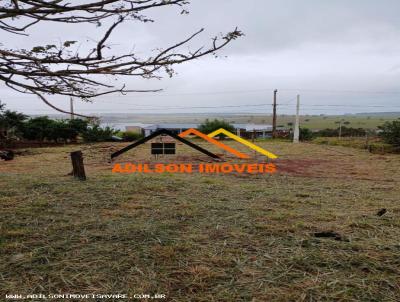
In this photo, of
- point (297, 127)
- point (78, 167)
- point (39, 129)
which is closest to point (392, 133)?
point (297, 127)

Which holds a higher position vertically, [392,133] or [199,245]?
[392,133]

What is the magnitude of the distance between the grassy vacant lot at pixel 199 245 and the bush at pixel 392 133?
9.83 m

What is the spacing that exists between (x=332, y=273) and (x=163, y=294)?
926 millimetres

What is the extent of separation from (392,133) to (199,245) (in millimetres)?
12637

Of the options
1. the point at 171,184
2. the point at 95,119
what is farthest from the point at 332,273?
the point at 171,184

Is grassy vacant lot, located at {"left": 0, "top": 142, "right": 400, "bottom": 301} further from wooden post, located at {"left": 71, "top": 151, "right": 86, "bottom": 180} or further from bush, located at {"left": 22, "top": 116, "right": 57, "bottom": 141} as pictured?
bush, located at {"left": 22, "top": 116, "right": 57, "bottom": 141}

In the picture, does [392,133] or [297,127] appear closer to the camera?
[392,133]

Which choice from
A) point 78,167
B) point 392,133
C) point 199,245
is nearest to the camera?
point 199,245

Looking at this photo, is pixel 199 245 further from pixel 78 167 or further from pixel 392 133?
pixel 392 133

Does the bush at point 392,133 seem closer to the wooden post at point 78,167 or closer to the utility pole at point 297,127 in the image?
the utility pole at point 297,127

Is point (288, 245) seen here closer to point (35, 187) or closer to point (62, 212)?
point (62, 212)

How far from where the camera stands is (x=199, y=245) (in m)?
2.25

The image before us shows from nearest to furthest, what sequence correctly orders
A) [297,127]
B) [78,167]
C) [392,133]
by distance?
1. [78,167]
2. [392,133]
3. [297,127]

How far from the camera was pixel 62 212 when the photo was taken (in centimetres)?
307
